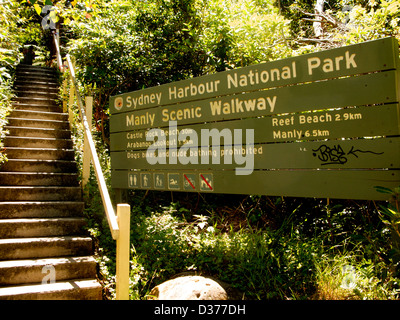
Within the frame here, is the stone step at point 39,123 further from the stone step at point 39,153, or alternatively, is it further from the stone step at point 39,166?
the stone step at point 39,166

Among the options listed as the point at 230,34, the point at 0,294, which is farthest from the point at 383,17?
the point at 0,294

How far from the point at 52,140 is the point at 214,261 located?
3759mm

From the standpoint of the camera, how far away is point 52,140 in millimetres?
6211

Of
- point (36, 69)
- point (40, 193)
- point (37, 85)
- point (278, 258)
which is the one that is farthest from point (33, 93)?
point (278, 258)

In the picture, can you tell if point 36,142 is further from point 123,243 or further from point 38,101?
point 123,243

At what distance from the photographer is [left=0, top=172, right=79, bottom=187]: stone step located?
5172mm

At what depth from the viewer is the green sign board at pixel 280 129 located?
3.29 m

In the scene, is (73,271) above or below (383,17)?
below

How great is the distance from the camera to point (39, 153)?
586 cm

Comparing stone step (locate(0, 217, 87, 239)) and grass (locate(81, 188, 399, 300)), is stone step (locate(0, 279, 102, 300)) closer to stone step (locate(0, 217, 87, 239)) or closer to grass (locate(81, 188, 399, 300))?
grass (locate(81, 188, 399, 300))

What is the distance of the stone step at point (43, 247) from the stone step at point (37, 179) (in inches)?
45.2

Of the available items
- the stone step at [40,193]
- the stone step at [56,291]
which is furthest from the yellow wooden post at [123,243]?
the stone step at [40,193]

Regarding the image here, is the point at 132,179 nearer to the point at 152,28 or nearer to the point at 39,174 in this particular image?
the point at 39,174

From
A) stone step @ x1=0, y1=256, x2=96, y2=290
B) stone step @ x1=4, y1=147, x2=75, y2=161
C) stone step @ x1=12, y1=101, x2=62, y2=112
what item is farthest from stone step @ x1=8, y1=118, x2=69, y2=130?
stone step @ x1=0, y1=256, x2=96, y2=290
